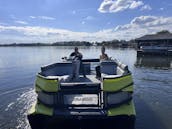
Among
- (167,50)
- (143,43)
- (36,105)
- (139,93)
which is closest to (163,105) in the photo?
(139,93)

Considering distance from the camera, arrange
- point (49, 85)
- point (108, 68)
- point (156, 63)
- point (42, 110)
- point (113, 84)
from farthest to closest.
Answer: point (156, 63), point (108, 68), point (42, 110), point (49, 85), point (113, 84)

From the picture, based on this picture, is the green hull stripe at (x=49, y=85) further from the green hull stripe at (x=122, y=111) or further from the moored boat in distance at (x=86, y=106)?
the green hull stripe at (x=122, y=111)

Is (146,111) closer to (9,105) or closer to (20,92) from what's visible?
(9,105)

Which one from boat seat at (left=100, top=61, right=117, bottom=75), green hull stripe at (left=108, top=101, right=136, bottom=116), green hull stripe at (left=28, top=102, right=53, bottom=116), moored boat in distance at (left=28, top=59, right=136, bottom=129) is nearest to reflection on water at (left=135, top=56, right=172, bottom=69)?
boat seat at (left=100, top=61, right=117, bottom=75)

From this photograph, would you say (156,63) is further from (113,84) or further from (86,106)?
(113,84)

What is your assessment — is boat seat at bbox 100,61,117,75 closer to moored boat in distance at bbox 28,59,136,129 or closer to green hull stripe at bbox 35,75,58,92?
moored boat in distance at bbox 28,59,136,129

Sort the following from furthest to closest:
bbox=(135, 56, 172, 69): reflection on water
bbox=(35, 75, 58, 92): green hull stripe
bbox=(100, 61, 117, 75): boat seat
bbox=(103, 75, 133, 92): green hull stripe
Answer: bbox=(135, 56, 172, 69): reflection on water
bbox=(100, 61, 117, 75): boat seat
bbox=(35, 75, 58, 92): green hull stripe
bbox=(103, 75, 133, 92): green hull stripe

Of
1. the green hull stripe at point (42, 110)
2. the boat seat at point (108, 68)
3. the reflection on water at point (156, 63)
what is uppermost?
the boat seat at point (108, 68)

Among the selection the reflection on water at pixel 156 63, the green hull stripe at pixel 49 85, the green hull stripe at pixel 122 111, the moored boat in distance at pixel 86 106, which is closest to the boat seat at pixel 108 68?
the moored boat in distance at pixel 86 106

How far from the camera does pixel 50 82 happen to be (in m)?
7.13

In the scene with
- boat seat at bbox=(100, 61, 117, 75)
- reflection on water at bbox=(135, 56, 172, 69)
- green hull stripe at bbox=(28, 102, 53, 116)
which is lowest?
reflection on water at bbox=(135, 56, 172, 69)

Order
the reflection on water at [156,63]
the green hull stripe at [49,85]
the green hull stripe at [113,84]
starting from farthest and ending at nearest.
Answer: the reflection on water at [156,63], the green hull stripe at [49,85], the green hull stripe at [113,84]

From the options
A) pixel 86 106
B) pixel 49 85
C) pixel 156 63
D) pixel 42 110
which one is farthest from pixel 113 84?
pixel 156 63

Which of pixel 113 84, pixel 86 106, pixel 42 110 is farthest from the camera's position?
pixel 86 106
